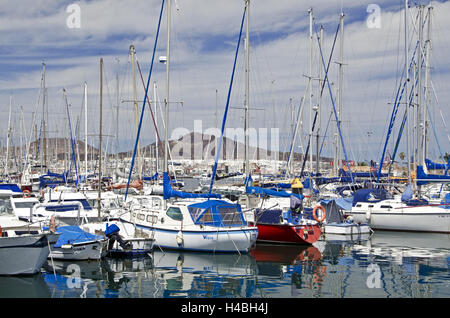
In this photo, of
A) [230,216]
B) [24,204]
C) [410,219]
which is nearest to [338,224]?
[410,219]

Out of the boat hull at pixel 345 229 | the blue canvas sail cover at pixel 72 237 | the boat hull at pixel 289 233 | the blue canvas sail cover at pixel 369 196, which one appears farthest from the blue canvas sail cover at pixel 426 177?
the blue canvas sail cover at pixel 72 237

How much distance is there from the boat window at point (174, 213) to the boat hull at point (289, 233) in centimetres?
490

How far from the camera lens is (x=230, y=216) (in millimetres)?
23234

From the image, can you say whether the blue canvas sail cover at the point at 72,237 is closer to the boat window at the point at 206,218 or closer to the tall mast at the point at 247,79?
the boat window at the point at 206,218

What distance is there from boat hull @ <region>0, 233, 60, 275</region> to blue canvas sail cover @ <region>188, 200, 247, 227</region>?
7110 millimetres

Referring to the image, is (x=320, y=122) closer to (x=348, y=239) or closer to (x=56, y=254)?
(x=348, y=239)

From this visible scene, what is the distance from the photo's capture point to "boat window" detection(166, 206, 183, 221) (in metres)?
23.4

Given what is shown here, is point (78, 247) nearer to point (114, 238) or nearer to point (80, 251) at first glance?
point (80, 251)

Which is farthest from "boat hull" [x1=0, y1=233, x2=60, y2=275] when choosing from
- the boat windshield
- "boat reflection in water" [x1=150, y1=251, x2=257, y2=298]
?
the boat windshield

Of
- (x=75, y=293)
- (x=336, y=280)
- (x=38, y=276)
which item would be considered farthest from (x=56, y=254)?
(x=336, y=280)

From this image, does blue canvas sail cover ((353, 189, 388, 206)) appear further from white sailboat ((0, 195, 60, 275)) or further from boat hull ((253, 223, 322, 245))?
Answer: white sailboat ((0, 195, 60, 275))

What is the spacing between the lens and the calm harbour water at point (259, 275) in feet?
53.1
